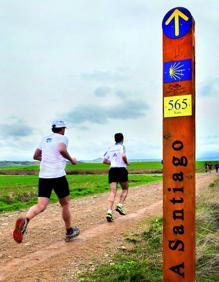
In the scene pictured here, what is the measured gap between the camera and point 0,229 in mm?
10477

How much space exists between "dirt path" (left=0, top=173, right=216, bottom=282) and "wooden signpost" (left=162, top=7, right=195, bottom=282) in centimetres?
230

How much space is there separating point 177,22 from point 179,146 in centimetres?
117

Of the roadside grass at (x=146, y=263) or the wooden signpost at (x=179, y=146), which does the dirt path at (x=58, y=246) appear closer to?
the roadside grass at (x=146, y=263)

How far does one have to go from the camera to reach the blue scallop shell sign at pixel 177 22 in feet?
13.4

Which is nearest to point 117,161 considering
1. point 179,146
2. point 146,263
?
point 146,263

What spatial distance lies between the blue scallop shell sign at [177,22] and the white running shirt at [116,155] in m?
6.67

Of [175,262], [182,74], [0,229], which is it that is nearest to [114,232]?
[0,229]

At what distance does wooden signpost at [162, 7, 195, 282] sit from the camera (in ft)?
13.4

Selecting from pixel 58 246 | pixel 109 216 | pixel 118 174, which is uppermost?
pixel 118 174

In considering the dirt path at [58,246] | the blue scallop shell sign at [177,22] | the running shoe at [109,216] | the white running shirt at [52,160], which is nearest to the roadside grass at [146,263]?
the dirt path at [58,246]

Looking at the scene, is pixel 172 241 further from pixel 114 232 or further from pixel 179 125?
pixel 114 232

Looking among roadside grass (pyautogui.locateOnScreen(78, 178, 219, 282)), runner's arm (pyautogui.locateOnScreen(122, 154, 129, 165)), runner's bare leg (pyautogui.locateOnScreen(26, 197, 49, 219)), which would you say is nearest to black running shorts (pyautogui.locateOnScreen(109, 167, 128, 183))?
runner's arm (pyautogui.locateOnScreen(122, 154, 129, 165))

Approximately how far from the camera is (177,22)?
4.13 m

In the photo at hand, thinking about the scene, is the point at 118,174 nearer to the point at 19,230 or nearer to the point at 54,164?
the point at 54,164
